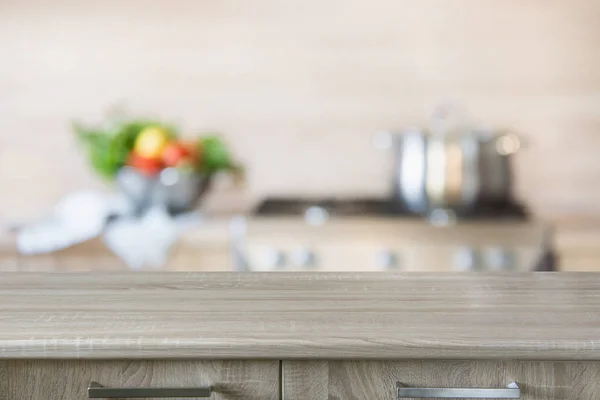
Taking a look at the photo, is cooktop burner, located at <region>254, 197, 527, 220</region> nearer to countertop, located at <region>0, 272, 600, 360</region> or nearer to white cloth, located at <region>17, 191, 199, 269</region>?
white cloth, located at <region>17, 191, 199, 269</region>

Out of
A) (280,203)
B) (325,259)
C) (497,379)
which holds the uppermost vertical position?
(280,203)

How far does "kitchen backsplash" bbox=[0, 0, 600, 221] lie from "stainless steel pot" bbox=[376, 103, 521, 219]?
406 mm

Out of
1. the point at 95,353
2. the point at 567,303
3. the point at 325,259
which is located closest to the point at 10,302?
the point at 95,353

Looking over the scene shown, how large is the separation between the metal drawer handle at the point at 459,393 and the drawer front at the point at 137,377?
0.15 meters

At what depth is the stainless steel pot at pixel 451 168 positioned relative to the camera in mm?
2395

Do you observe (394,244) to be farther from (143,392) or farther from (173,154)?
(143,392)

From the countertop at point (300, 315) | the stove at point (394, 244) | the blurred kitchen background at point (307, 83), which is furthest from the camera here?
the blurred kitchen background at point (307, 83)

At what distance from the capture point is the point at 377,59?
286 centimetres

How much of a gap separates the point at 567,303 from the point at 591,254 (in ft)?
4.80

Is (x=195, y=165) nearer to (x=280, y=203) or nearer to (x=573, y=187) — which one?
(x=280, y=203)

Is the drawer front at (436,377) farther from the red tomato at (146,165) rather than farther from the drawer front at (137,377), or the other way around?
the red tomato at (146,165)

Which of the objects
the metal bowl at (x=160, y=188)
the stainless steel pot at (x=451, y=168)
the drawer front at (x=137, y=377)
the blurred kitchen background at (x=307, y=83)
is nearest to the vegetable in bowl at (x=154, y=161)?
the metal bowl at (x=160, y=188)

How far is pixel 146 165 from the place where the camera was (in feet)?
8.28

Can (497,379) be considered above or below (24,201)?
below
